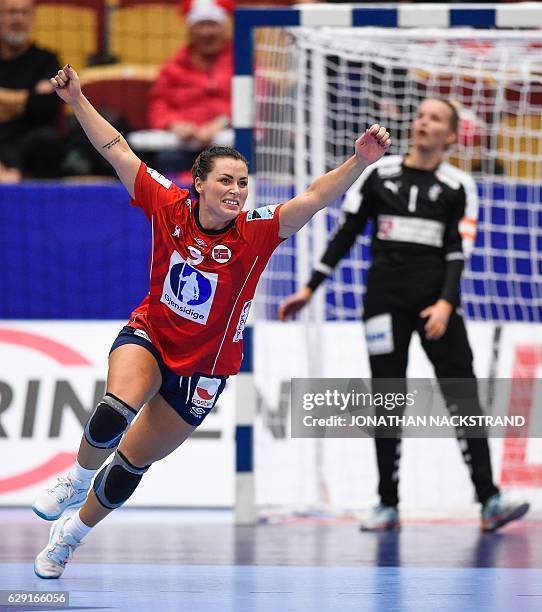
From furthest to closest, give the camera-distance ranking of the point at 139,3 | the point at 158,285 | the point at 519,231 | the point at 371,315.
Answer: the point at 139,3 < the point at 519,231 < the point at 371,315 < the point at 158,285

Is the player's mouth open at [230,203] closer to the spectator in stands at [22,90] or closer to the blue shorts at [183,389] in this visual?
the blue shorts at [183,389]

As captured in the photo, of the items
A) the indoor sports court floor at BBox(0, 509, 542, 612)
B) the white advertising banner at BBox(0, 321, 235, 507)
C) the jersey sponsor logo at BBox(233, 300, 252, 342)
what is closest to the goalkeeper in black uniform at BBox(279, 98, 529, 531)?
the indoor sports court floor at BBox(0, 509, 542, 612)

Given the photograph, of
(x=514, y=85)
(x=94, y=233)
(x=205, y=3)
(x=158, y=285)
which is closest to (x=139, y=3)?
(x=205, y=3)

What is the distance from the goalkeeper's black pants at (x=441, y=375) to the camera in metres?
7.23

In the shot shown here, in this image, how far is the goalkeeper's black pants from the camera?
285 inches

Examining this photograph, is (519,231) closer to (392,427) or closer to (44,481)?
(392,427)

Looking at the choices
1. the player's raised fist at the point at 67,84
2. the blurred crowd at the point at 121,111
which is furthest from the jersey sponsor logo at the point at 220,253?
the blurred crowd at the point at 121,111

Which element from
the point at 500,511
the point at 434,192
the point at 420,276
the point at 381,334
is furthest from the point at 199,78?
the point at 500,511

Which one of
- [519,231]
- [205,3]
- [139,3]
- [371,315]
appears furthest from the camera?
[139,3]

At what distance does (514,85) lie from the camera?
30.0 feet

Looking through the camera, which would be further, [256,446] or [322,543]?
[256,446]

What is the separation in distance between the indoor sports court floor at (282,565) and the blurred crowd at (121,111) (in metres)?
3.09

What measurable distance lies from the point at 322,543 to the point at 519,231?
3096 mm

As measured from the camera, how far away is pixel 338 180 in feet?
17.3
